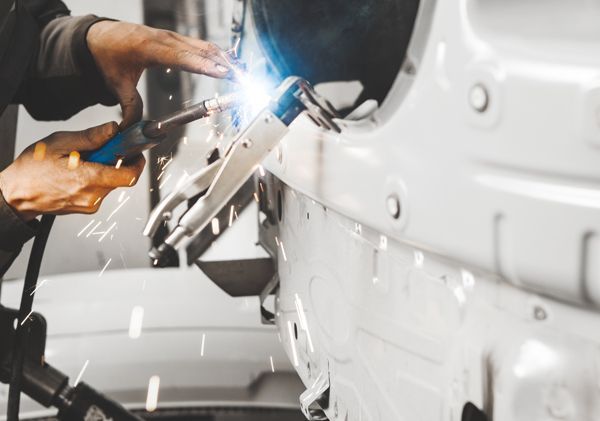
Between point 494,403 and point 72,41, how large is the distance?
1.57 meters

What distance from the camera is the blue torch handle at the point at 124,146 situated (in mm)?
1652

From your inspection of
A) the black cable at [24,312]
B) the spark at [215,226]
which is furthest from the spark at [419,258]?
the spark at [215,226]

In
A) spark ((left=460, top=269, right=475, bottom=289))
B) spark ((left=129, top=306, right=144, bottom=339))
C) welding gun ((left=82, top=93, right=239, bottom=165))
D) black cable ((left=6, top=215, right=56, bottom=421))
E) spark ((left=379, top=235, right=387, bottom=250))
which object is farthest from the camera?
spark ((left=129, top=306, right=144, bottom=339))

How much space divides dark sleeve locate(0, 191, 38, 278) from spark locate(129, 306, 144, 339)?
98cm

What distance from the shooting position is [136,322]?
2881 mm

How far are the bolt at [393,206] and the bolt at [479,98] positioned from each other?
0.21 meters

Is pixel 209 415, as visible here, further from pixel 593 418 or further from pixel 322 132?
pixel 593 418

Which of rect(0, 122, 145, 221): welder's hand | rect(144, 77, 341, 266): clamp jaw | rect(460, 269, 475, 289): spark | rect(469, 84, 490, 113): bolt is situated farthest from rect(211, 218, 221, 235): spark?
rect(469, 84, 490, 113): bolt

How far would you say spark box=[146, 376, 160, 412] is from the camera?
2650mm

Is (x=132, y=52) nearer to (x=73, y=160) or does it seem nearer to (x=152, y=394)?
(x=73, y=160)

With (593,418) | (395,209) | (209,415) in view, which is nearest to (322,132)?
(395,209)

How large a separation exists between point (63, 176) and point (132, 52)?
395mm

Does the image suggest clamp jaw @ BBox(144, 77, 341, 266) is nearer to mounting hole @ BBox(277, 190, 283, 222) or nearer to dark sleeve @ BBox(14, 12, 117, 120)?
mounting hole @ BBox(277, 190, 283, 222)

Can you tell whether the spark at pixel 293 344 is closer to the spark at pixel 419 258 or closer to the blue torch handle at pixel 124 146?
the blue torch handle at pixel 124 146
